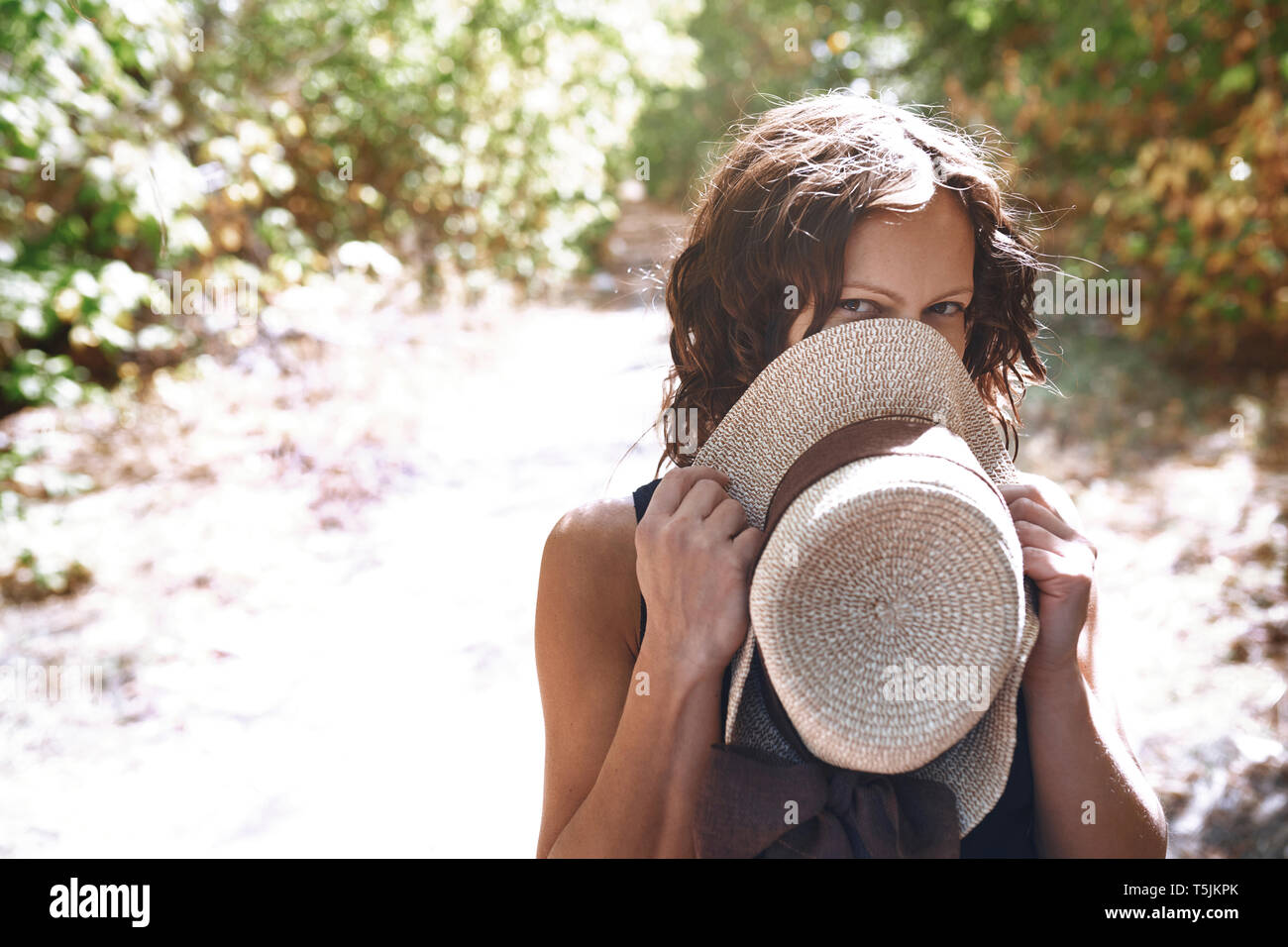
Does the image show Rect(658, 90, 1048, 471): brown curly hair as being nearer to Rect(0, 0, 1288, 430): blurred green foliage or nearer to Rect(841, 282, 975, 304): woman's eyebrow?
Rect(841, 282, 975, 304): woman's eyebrow

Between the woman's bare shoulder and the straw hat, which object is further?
the woman's bare shoulder

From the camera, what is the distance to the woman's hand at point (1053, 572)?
3.64 feet

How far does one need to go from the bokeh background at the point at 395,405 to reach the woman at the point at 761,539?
0.40m

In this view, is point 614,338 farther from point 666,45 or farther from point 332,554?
point 332,554

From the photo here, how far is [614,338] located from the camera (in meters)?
10.1

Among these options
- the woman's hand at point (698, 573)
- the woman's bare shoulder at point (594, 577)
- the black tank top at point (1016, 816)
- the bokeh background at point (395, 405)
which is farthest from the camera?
the bokeh background at point (395, 405)

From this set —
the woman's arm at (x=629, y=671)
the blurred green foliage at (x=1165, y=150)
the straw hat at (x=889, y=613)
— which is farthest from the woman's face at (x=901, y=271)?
the blurred green foliage at (x=1165, y=150)

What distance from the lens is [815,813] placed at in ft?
3.38

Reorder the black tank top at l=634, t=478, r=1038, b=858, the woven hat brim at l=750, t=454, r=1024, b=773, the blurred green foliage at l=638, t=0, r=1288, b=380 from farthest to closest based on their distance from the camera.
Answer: the blurred green foliage at l=638, t=0, r=1288, b=380, the black tank top at l=634, t=478, r=1038, b=858, the woven hat brim at l=750, t=454, r=1024, b=773

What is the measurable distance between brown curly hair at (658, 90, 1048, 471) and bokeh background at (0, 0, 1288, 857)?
0.34m

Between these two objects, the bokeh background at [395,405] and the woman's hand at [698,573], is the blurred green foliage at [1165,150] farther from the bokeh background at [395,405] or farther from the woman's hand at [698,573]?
the woman's hand at [698,573]

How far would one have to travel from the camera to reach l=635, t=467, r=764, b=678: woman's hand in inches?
41.9

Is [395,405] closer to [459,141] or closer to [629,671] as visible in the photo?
[459,141]

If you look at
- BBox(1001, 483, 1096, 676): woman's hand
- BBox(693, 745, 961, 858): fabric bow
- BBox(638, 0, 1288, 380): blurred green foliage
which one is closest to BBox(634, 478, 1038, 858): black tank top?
BBox(1001, 483, 1096, 676): woman's hand
